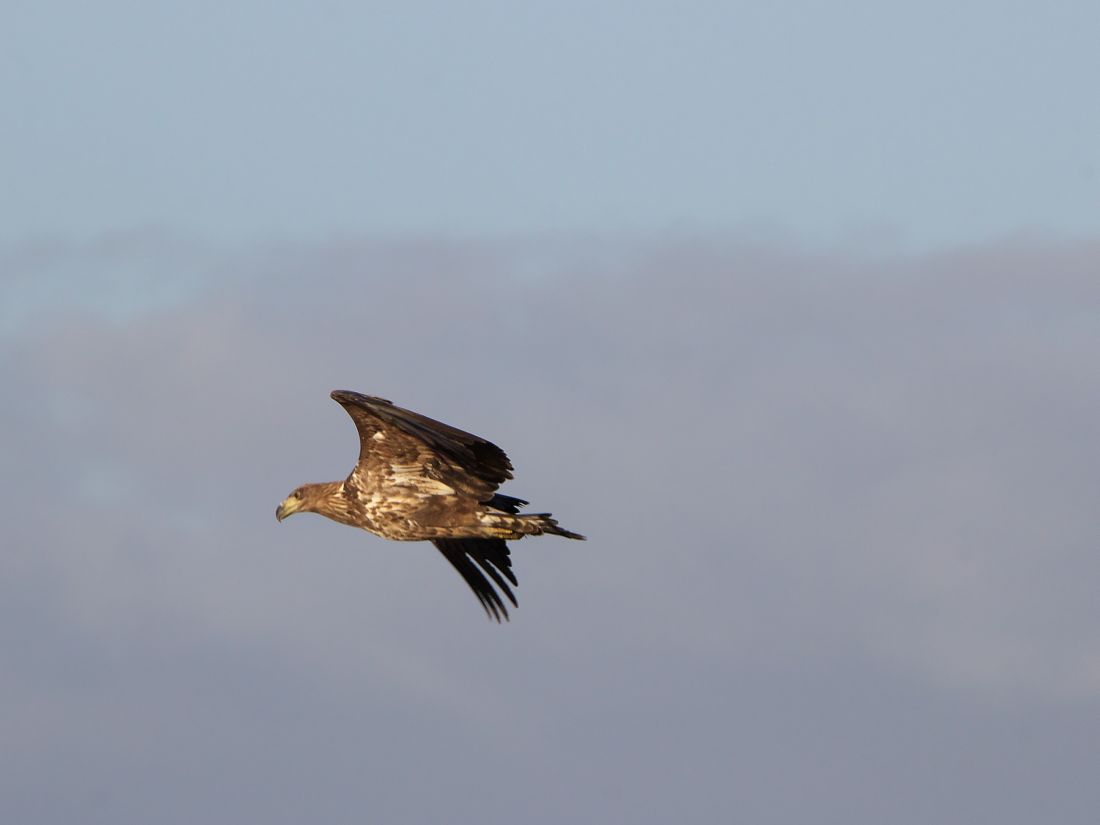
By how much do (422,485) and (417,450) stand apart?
403 millimetres

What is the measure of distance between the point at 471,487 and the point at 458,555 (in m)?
2.23

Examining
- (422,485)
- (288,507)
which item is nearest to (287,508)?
(288,507)

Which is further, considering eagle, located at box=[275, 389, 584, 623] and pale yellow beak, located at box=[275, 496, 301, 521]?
pale yellow beak, located at box=[275, 496, 301, 521]

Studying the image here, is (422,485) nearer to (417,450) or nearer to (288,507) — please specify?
(417,450)

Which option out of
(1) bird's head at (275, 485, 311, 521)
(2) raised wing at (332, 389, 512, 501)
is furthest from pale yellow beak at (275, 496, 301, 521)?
(2) raised wing at (332, 389, 512, 501)

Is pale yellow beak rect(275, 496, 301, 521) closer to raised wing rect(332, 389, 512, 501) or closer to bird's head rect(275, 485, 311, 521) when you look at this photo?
bird's head rect(275, 485, 311, 521)

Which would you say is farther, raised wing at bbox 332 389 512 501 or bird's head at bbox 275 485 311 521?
bird's head at bbox 275 485 311 521

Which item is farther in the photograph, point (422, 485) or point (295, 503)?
point (295, 503)

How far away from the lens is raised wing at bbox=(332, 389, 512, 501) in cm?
2191

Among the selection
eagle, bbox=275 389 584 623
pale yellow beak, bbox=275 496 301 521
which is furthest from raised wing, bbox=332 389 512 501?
pale yellow beak, bbox=275 496 301 521

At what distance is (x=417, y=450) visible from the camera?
74.2ft

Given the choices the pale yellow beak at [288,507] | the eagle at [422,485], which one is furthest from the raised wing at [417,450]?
the pale yellow beak at [288,507]

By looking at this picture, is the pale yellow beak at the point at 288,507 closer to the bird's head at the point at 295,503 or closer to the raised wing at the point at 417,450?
the bird's head at the point at 295,503

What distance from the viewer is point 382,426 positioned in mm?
22406
